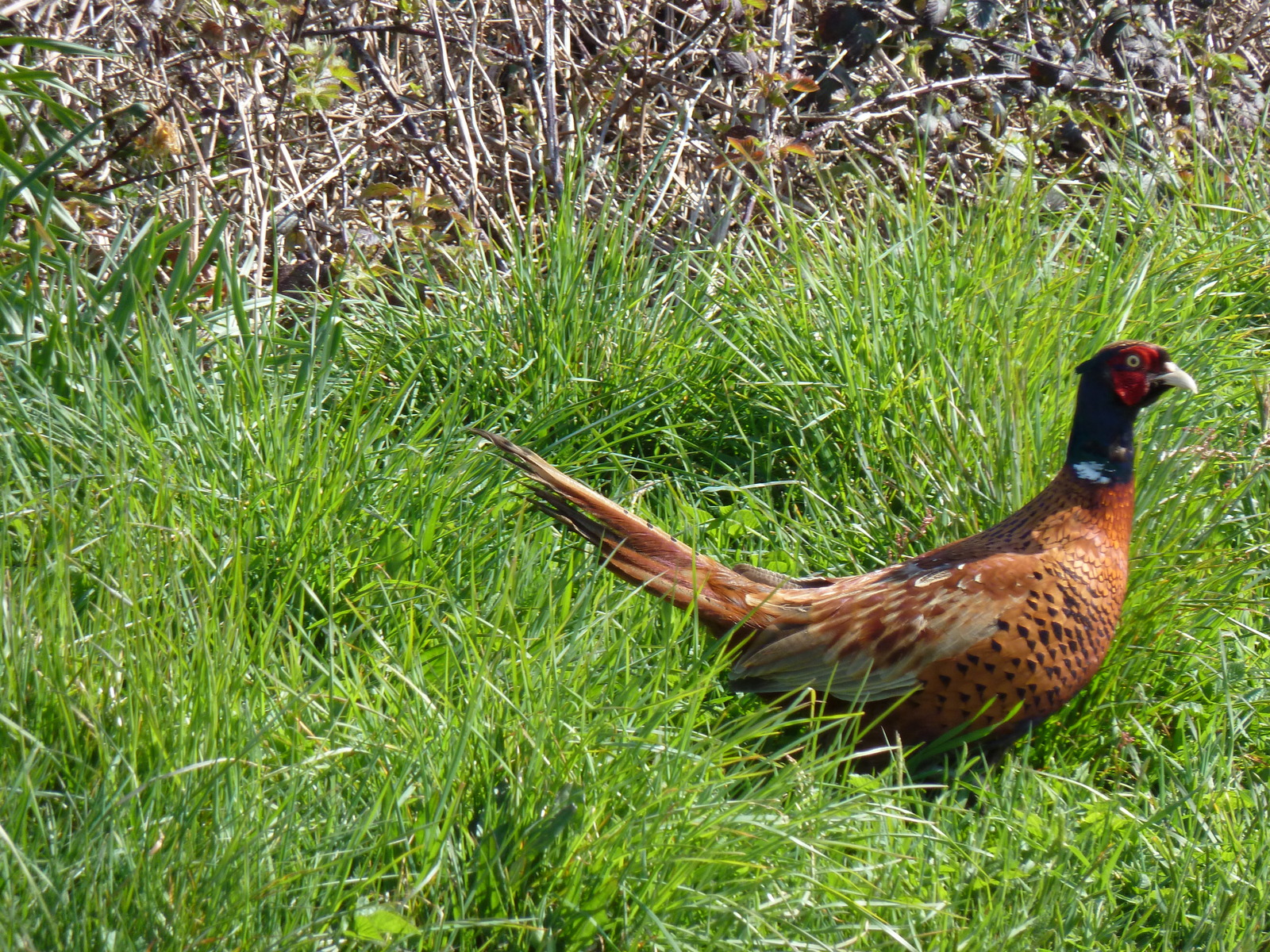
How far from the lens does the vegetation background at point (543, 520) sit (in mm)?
1740

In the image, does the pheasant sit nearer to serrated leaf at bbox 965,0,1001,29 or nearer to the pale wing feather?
the pale wing feather

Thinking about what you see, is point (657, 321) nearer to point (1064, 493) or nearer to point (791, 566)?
point (791, 566)

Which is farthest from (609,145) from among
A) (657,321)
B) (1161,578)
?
(1161,578)

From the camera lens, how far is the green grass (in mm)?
1723

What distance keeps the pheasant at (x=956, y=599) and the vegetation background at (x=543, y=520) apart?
12 centimetres

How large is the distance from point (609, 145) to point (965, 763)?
9.63 feet

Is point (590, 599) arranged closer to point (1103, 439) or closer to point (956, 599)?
point (956, 599)

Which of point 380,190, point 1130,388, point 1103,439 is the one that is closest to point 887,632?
point 1103,439

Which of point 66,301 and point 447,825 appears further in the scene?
point 66,301

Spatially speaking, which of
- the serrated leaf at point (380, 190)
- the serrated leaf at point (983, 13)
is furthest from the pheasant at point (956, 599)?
the serrated leaf at point (983, 13)

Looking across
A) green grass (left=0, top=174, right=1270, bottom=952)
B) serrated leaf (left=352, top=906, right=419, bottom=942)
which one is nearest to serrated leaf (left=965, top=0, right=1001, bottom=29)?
green grass (left=0, top=174, right=1270, bottom=952)

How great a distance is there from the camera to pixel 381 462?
9.59 feet

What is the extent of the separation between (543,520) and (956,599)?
901 millimetres

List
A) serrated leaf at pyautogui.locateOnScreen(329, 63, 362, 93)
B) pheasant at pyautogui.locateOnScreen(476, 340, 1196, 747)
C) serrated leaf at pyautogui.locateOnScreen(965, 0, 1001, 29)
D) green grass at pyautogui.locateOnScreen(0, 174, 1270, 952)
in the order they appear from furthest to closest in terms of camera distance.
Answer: serrated leaf at pyautogui.locateOnScreen(965, 0, 1001, 29) < serrated leaf at pyautogui.locateOnScreen(329, 63, 362, 93) < pheasant at pyautogui.locateOnScreen(476, 340, 1196, 747) < green grass at pyautogui.locateOnScreen(0, 174, 1270, 952)
